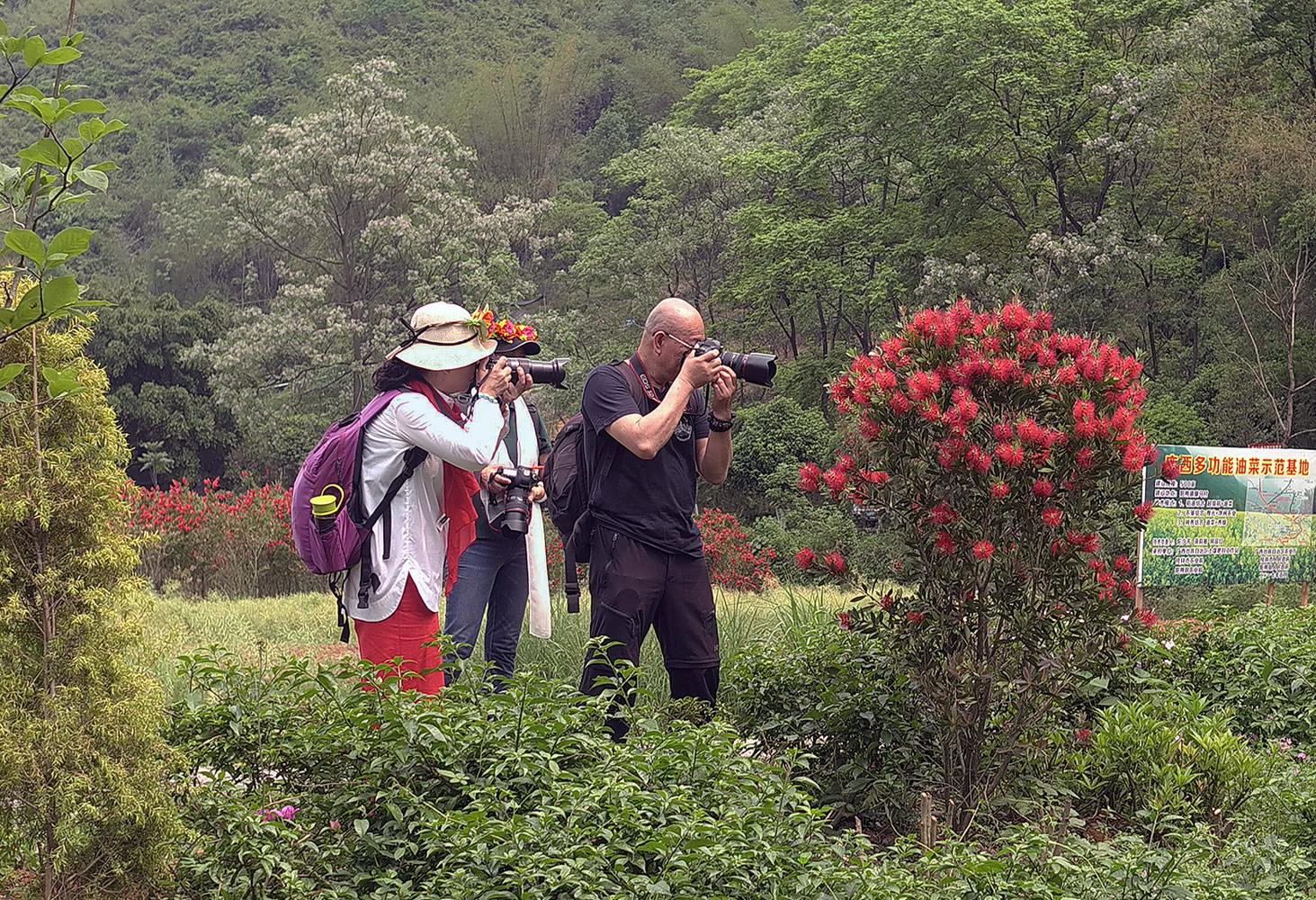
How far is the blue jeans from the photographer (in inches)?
204

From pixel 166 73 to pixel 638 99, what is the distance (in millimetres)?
30193

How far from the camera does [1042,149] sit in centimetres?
2373

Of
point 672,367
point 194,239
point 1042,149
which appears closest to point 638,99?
point 194,239

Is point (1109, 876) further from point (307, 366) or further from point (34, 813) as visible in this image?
point (307, 366)

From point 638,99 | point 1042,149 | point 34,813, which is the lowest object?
point 34,813

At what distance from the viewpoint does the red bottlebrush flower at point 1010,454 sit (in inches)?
152

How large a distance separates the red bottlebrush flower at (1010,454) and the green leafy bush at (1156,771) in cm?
122

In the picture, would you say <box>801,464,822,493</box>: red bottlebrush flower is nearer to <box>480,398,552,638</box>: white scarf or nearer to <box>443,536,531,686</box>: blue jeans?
<box>480,398,552,638</box>: white scarf

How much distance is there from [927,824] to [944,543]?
2.93 feet

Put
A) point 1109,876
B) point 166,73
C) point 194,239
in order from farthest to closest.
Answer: point 166,73, point 194,239, point 1109,876

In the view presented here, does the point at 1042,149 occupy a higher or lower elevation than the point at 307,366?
higher

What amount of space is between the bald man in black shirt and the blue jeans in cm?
82

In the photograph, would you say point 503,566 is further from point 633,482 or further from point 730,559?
point 730,559

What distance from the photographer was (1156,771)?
4.30 meters
